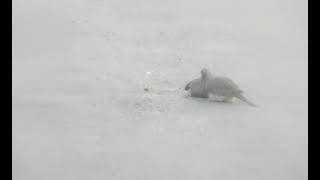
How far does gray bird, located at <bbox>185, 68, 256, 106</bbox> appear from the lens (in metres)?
5.59

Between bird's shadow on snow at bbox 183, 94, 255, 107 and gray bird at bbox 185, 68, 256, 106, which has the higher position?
gray bird at bbox 185, 68, 256, 106

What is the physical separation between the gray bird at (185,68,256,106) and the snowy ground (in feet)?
0.26

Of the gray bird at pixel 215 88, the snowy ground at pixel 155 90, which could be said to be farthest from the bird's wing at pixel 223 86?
the snowy ground at pixel 155 90

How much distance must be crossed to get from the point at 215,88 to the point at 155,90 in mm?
504

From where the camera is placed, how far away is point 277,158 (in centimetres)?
428

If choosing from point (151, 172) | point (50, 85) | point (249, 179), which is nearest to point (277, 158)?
point (249, 179)

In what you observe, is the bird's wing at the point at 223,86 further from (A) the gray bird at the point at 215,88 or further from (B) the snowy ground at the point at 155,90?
(B) the snowy ground at the point at 155,90

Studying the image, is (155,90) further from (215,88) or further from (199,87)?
(215,88)

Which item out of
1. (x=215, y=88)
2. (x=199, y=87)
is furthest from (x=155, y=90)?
(x=215, y=88)

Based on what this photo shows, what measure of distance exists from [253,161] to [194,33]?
12.0ft

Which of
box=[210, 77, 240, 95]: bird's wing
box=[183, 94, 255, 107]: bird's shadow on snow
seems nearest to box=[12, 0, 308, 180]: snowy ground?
box=[183, 94, 255, 107]: bird's shadow on snow

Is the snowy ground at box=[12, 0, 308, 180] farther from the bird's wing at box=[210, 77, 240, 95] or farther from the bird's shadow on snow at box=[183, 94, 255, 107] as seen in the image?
the bird's wing at box=[210, 77, 240, 95]

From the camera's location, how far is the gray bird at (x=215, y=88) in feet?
18.3

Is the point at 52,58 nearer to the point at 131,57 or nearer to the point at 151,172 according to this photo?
the point at 131,57
